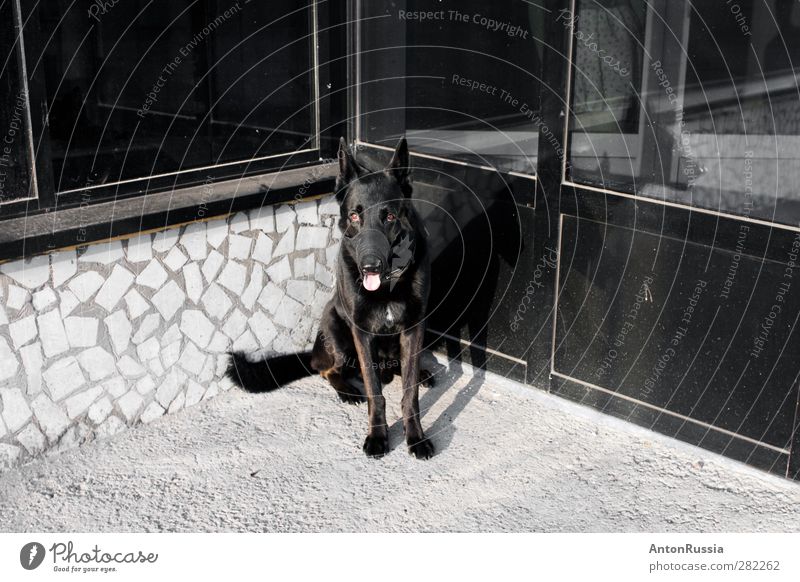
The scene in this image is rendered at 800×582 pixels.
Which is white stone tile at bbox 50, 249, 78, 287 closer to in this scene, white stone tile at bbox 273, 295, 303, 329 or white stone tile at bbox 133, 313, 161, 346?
white stone tile at bbox 133, 313, 161, 346

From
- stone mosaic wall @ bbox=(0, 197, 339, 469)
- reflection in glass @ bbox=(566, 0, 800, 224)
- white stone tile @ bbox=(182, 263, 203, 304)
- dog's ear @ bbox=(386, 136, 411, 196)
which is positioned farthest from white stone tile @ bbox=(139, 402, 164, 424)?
reflection in glass @ bbox=(566, 0, 800, 224)

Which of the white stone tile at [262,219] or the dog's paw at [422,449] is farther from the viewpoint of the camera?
the white stone tile at [262,219]

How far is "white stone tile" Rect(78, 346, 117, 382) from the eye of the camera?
15.3 ft

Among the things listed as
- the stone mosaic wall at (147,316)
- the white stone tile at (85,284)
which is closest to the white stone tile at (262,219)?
the stone mosaic wall at (147,316)

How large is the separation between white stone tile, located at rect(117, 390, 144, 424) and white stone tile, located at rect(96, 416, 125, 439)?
45 millimetres

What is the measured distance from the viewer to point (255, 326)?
17.7ft

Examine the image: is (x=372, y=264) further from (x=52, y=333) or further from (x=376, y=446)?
(x=52, y=333)

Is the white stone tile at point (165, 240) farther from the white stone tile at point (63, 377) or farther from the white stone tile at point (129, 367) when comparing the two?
the white stone tile at point (63, 377)

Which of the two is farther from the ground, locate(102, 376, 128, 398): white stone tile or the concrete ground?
locate(102, 376, 128, 398): white stone tile

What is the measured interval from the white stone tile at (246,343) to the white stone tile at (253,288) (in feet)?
0.47

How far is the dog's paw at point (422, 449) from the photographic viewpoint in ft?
15.3

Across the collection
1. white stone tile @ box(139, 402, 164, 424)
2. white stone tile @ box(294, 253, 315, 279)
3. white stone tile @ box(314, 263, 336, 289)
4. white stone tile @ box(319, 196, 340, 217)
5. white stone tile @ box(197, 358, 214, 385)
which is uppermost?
white stone tile @ box(319, 196, 340, 217)

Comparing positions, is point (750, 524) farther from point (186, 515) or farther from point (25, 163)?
point (25, 163)
